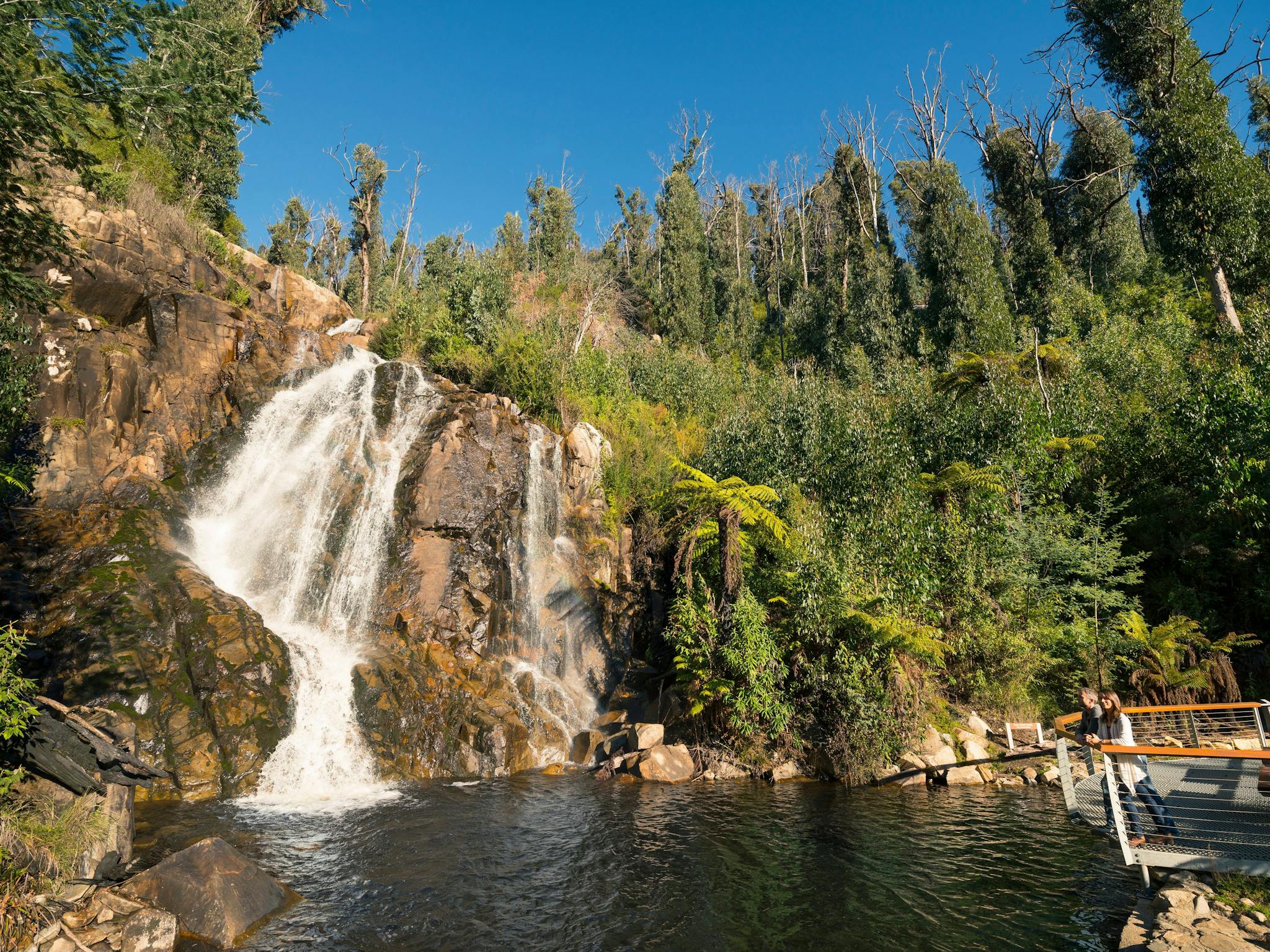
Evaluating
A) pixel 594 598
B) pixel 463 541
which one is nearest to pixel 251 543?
pixel 463 541

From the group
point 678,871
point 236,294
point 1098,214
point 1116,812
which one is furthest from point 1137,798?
point 1098,214

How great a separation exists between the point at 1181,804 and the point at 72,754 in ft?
42.3

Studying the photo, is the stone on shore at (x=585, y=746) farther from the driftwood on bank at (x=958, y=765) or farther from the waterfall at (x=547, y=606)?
the driftwood on bank at (x=958, y=765)

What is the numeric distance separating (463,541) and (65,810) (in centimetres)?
1186

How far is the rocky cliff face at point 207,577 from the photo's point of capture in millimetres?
12492

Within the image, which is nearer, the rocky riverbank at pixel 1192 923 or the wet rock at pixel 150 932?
the rocky riverbank at pixel 1192 923

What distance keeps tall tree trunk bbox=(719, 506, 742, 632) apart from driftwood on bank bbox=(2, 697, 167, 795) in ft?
34.1

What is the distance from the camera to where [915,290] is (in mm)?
45969

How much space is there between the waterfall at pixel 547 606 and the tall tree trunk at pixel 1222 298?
22.6 m

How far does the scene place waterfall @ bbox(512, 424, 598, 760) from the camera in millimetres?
17156

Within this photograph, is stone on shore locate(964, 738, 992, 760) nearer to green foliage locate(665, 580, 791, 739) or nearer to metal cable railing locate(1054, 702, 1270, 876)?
green foliage locate(665, 580, 791, 739)

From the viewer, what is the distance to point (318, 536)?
705 inches

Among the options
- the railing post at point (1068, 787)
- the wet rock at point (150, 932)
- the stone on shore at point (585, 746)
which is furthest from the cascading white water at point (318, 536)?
the railing post at point (1068, 787)

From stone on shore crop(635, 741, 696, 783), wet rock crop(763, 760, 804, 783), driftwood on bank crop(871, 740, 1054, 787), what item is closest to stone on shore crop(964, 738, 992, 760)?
driftwood on bank crop(871, 740, 1054, 787)
